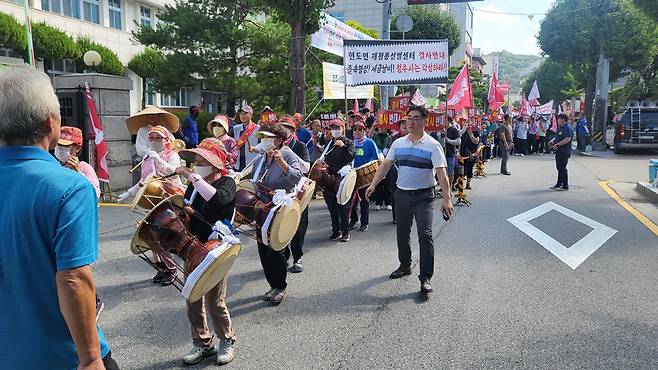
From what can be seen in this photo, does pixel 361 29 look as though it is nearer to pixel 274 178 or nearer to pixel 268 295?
pixel 274 178

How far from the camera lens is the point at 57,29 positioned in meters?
22.0

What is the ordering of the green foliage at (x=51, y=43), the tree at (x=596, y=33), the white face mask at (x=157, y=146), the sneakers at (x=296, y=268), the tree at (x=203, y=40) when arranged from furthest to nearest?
1. the tree at (x=596, y=33)
2. the green foliage at (x=51, y=43)
3. the tree at (x=203, y=40)
4. the sneakers at (x=296, y=268)
5. the white face mask at (x=157, y=146)

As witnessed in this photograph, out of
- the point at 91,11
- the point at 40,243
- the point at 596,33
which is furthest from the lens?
the point at 596,33

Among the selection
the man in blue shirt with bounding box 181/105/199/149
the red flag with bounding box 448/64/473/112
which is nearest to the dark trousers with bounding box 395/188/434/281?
the man in blue shirt with bounding box 181/105/199/149

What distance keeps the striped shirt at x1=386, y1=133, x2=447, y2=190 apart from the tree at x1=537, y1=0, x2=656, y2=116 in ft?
89.0

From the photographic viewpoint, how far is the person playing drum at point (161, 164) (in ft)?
16.9

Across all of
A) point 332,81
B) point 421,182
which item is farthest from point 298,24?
point 421,182

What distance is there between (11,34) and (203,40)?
7.33 m

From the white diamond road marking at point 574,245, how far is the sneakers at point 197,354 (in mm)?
4392

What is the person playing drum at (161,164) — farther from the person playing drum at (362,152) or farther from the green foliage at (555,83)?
the green foliage at (555,83)

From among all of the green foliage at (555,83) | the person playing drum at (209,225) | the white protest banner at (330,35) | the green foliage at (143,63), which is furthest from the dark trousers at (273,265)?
the green foliage at (555,83)

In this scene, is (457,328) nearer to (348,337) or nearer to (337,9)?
(348,337)

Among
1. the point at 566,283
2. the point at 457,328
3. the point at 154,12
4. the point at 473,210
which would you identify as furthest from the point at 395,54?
the point at 154,12

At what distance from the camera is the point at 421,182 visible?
5367mm
